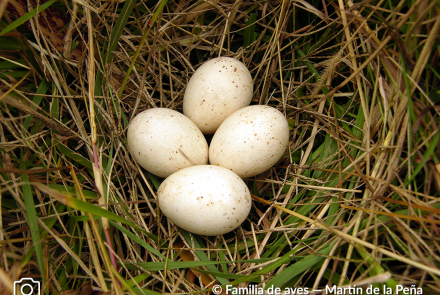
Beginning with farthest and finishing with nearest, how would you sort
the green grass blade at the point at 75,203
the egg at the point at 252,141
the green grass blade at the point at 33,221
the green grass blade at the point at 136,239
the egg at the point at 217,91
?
1. the egg at the point at 217,91
2. the egg at the point at 252,141
3. the green grass blade at the point at 136,239
4. the green grass blade at the point at 33,221
5. the green grass blade at the point at 75,203

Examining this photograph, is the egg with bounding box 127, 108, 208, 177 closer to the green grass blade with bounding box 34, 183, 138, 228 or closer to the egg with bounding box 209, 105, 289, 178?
the egg with bounding box 209, 105, 289, 178

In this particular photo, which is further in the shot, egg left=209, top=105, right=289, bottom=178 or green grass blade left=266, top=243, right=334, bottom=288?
egg left=209, top=105, right=289, bottom=178

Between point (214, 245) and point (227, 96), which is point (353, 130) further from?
point (214, 245)

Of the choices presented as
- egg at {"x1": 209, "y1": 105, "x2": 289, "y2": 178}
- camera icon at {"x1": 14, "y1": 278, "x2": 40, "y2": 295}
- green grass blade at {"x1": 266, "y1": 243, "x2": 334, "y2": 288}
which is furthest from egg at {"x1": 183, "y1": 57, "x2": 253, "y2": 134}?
camera icon at {"x1": 14, "y1": 278, "x2": 40, "y2": 295}

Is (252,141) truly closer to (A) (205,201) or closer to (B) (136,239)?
(A) (205,201)

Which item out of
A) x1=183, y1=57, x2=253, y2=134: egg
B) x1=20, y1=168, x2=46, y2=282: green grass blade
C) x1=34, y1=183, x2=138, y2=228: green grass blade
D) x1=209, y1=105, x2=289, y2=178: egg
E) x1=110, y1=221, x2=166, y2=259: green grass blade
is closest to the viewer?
x1=34, y1=183, x2=138, y2=228: green grass blade

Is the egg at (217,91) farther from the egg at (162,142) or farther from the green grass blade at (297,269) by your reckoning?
the green grass blade at (297,269)

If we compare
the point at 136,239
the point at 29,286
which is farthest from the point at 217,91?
the point at 29,286

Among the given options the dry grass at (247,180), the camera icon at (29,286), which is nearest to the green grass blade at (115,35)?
the dry grass at (247,180)
